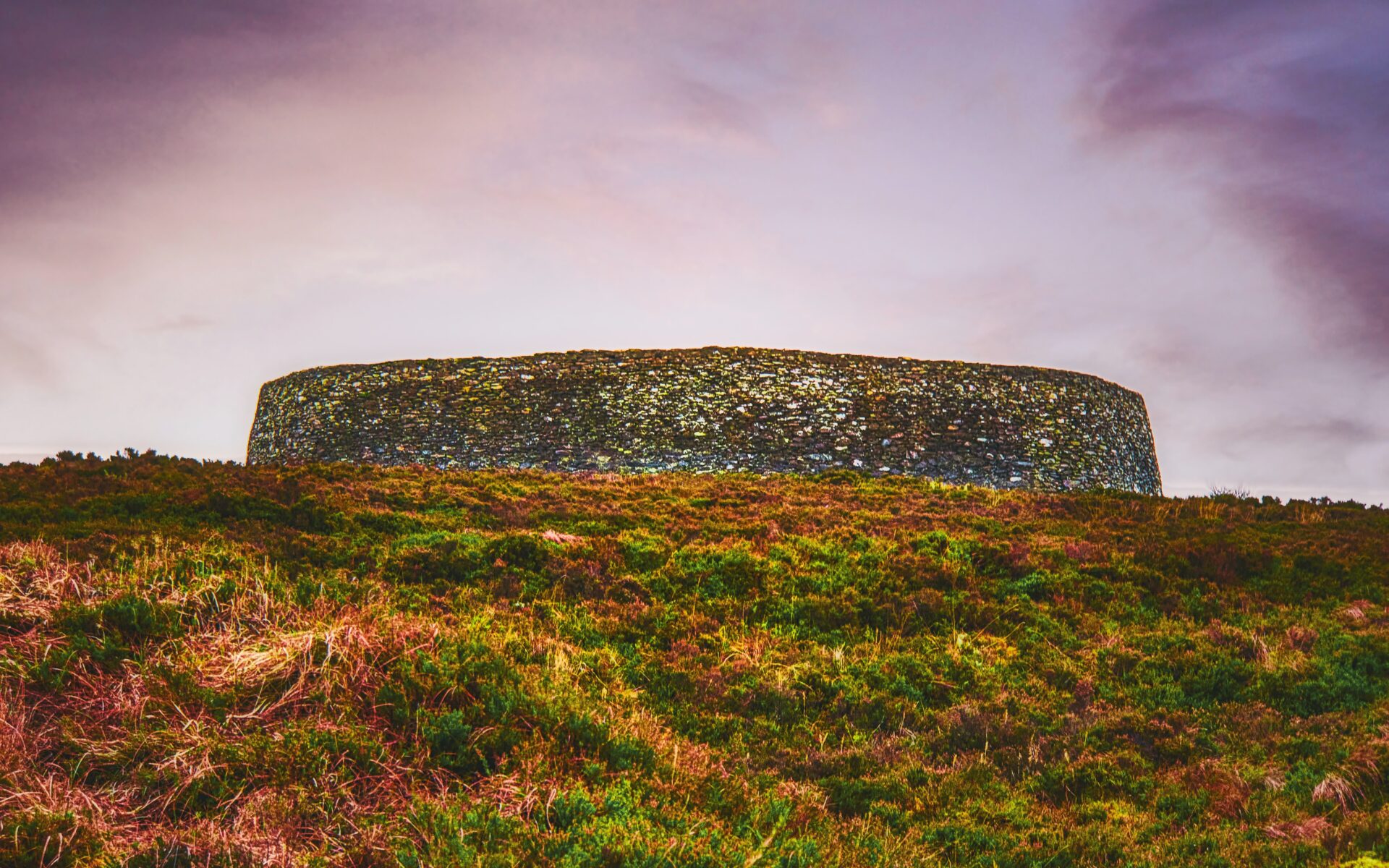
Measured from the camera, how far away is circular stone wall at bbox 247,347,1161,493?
2619cm

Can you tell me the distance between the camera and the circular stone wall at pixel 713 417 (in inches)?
1031

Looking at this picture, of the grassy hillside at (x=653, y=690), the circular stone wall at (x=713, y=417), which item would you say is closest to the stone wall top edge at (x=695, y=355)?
the circular stone wall at (x=713, y=417)

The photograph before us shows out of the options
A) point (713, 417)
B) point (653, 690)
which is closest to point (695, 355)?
point (713, 417)

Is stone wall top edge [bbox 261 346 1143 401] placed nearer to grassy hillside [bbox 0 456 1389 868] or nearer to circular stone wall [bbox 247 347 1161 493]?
circular stone wall [bbox 247 347 1161 493]

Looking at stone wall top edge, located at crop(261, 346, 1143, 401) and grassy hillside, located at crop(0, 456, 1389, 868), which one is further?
stone wall top edge, located at crop(261, 346, 1143, 401)

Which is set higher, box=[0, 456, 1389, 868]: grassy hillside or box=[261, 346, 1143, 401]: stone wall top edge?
box=[261, 346, 1143, 401]: stone wall top edge

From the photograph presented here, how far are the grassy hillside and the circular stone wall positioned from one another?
11294 mm

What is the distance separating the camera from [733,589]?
12031mm

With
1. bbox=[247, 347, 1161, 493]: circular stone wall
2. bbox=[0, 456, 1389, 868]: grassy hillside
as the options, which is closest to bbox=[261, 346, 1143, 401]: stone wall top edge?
bbox=[247, 347, 1161, 493]: circular stone wall

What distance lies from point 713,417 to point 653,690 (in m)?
18.7

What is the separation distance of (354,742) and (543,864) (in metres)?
Answer: 1.84

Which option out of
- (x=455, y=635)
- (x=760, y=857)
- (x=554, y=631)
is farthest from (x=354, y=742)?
(x=554, y=631)

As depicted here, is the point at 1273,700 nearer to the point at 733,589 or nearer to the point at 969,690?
the point at 969,690

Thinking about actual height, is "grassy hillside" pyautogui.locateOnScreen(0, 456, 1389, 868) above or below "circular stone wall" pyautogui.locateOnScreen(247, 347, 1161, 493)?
below
